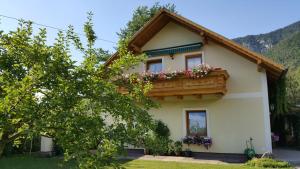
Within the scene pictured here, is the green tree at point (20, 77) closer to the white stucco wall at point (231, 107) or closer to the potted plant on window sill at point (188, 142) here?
the white stucco wall at point (231, 107)

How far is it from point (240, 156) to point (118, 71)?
12110 millimetres

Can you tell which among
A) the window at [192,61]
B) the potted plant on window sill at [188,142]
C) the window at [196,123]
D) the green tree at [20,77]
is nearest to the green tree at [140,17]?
the window at [192,61]

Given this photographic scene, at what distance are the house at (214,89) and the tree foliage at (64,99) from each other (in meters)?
10.8

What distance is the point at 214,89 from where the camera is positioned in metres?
14.1

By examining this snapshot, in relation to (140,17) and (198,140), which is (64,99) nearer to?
(198,140)

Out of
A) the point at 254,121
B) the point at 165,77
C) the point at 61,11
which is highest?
the point at 61,11

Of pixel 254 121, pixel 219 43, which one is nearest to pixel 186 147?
pixel 254 121

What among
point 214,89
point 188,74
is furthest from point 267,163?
point 188,74

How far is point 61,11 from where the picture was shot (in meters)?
10.3

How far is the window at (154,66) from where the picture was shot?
17953 mm

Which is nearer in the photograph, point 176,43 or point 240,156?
point 240,156

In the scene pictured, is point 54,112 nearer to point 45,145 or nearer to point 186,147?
point 186,147

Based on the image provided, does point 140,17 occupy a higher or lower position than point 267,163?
higher

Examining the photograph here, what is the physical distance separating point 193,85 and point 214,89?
117 cm
